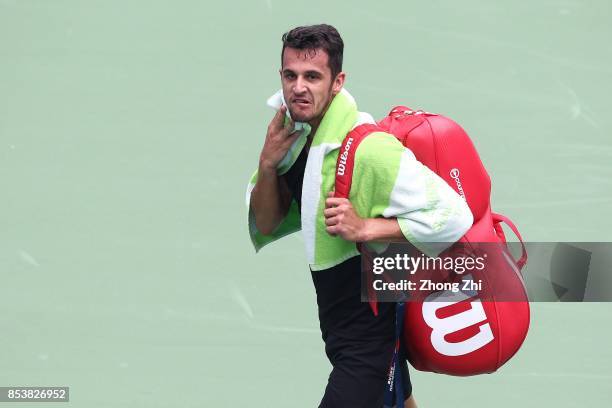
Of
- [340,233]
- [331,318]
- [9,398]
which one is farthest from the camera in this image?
[9,398]

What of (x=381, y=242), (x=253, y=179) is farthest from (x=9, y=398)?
(x=381, y=242)

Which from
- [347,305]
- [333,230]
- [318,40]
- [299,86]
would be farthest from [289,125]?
[347,305]

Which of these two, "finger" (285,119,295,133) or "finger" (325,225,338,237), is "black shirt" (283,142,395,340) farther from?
"finger" (325,225,338,237)

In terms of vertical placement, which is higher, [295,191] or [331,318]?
[295,191]

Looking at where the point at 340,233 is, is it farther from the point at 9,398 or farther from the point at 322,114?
the point at 9,398

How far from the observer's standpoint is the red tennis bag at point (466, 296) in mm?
4211

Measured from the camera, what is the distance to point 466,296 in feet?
13.9

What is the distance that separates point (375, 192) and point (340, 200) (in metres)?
0.10

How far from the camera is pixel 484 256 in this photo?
4.21 m

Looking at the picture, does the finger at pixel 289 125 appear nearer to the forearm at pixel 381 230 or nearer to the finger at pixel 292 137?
the finger at pixel 292 137

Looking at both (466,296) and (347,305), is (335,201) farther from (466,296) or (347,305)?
(466,296)

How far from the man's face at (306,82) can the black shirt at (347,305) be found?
0.61 feet

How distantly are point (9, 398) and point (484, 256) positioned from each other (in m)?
1.92

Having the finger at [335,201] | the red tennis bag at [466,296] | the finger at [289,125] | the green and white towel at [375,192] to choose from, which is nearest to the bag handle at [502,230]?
the red tennis bag at [466,296]
